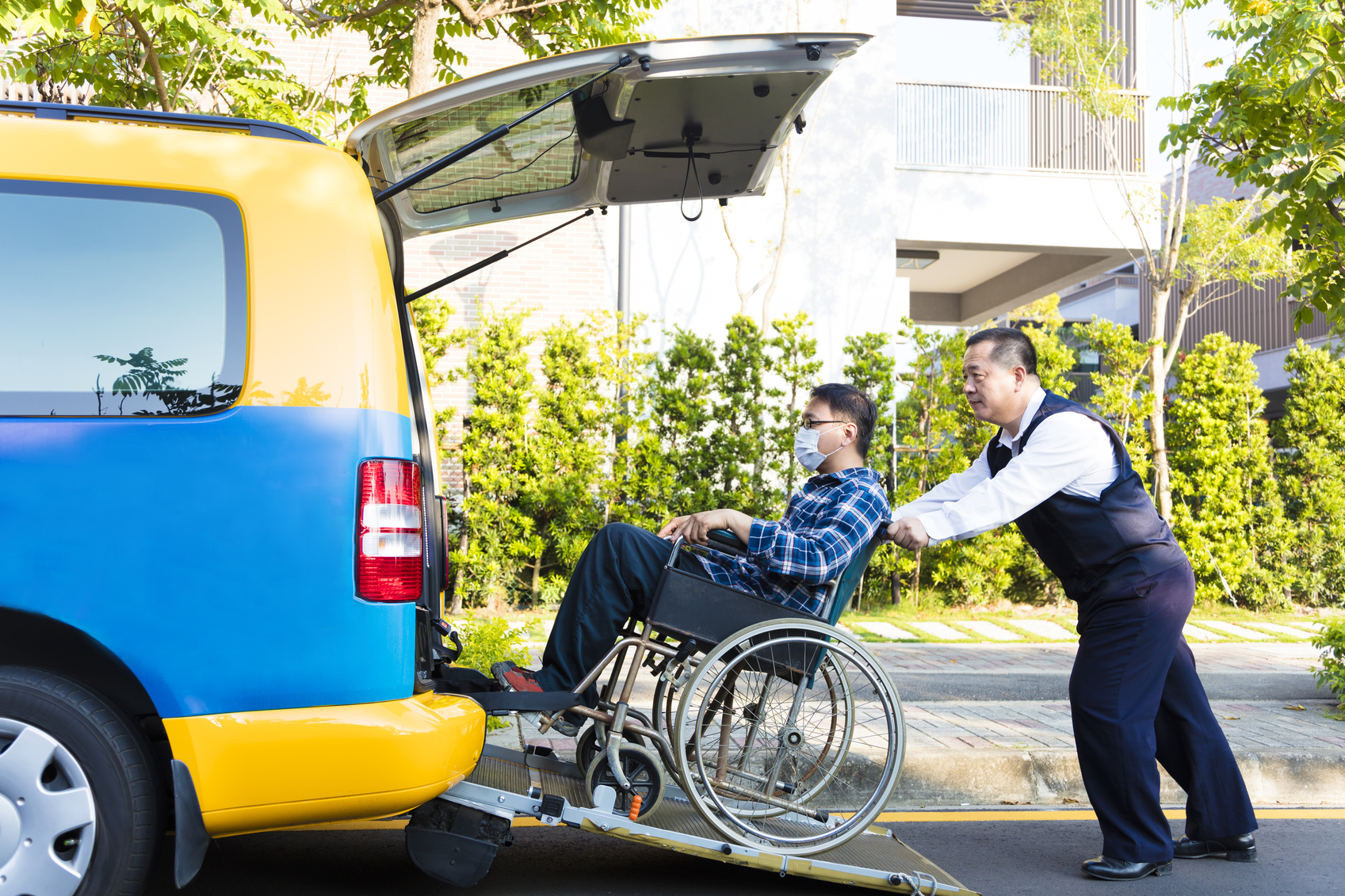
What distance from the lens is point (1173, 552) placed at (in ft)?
11.9

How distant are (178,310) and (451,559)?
7.10 m

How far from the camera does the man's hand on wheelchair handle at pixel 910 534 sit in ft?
11.3

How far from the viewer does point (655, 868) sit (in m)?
3.61

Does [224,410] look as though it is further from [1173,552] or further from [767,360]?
[767,360]

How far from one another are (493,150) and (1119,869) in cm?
331

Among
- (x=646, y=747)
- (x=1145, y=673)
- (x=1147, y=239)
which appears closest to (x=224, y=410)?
(x=646, y=747)

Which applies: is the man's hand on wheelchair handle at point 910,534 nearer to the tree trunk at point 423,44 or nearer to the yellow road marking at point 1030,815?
the yellow road marking at point 1030,815

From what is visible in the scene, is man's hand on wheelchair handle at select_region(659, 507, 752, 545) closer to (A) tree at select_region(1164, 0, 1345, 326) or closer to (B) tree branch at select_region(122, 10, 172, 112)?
(A) tree at select_region(1164, 0, 1345, 326)

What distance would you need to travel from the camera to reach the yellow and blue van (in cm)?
244

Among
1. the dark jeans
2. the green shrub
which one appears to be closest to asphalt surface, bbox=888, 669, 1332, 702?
the green shrub

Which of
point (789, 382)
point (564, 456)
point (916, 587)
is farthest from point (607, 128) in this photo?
point (916, 587)

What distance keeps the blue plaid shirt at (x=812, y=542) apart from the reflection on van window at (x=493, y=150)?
4.96ft

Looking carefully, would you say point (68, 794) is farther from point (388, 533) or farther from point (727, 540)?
point (727, 540)

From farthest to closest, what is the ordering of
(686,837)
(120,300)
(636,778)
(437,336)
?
(437,336) → (636,778) → (686,837) → (120,300)
